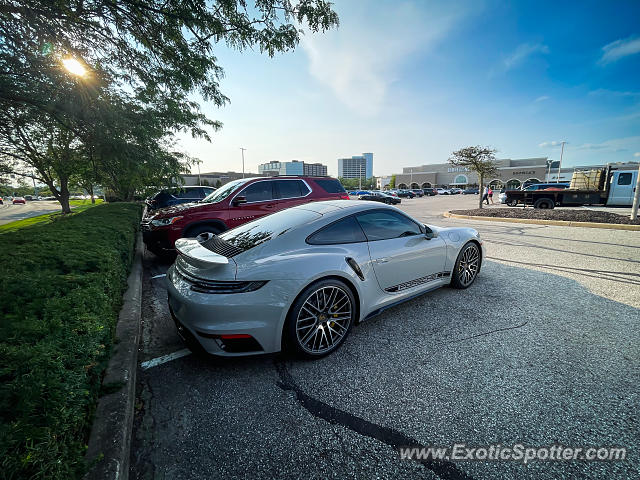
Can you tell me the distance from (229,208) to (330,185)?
8.79 ft

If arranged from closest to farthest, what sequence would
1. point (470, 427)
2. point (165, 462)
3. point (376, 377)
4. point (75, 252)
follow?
1. point (165, 462)
2. point (470, 427)
3. point (376, 377)
4. point (75, 252)

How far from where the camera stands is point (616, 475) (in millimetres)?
1514

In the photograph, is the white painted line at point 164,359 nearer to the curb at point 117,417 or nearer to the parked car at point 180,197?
the curb at point 117,417

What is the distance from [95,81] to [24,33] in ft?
4.02

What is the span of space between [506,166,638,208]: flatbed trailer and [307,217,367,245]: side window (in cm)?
1827

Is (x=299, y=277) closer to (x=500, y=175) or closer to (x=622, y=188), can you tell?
(x=622, y=188)

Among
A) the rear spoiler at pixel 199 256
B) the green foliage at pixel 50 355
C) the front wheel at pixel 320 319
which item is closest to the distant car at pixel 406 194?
the front wheel at pixel 320 319

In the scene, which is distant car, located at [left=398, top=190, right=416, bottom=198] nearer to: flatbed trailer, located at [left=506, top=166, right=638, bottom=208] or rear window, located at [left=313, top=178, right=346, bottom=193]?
flatbed trailer, located at [left=506, top=166, right=638, bottom=208]

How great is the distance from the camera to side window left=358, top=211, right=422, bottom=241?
320 centimetres

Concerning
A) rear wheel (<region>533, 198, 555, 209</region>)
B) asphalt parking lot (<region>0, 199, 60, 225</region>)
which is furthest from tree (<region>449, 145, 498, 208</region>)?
asphalt parking lot (<region>0, 199, 60, 225</region>)

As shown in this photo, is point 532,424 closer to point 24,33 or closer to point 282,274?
point 282,274

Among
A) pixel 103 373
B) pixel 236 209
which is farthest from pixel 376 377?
pixel 236 209

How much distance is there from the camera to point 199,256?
2.50 meters

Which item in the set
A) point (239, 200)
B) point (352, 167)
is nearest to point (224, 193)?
point (239, 200)
